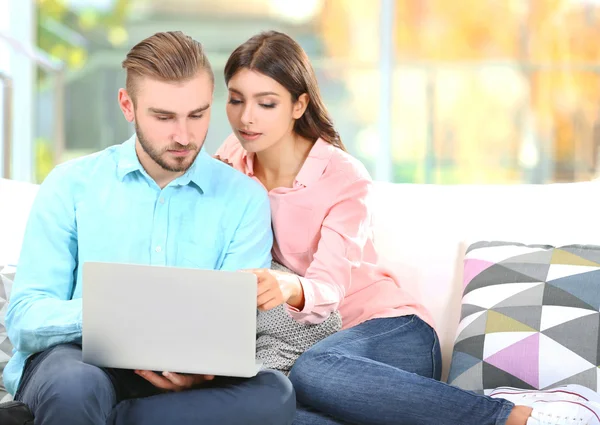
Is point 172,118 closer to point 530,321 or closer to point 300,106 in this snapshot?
point 300,106

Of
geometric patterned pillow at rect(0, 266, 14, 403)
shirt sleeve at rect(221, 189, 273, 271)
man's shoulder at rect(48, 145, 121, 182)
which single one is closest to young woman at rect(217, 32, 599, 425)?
shirt sleeve at rect(221, 189, 273, 271)

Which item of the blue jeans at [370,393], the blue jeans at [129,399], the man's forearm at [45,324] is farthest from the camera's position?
the blue jeans at [370,393]

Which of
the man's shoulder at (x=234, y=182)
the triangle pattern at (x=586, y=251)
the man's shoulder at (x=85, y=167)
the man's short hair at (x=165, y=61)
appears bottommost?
the triangle pattern at (x=586, y=251)

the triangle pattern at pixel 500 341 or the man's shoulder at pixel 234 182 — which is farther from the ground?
the man's shoulder at pixel 234 182

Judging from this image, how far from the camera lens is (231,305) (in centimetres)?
143

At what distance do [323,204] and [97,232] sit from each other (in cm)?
55

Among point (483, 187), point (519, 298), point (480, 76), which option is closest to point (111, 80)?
point (480, 76)

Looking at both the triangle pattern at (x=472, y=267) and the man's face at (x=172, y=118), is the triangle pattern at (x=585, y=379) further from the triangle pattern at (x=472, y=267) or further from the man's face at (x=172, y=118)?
the man's face at (x=172, y=118)

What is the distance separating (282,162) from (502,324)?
663mm

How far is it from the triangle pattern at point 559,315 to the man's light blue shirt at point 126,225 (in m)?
0.66

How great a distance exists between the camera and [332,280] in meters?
1.90

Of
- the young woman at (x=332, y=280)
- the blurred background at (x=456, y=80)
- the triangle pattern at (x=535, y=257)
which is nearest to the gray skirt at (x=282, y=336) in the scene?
the young woman at (x=332, y=280)

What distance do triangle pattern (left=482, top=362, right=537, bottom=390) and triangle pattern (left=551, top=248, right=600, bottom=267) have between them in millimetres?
306

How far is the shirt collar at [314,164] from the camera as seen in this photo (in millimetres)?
2025
